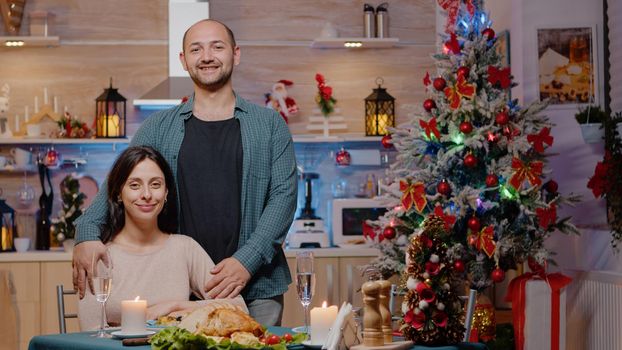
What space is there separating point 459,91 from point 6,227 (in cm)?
285

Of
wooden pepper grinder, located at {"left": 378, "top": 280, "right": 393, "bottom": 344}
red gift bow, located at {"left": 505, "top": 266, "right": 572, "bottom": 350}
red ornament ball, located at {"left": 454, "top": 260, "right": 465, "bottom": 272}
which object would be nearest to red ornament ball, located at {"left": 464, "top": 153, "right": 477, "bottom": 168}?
red ornament ball, located at {"left": 454, "top": 260, "right": 465, "bottom": 272}

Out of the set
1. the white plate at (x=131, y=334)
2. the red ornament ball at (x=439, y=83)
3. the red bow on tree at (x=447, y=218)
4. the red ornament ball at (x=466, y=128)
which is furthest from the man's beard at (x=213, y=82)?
the red ornament ball at (x=439, y=83)

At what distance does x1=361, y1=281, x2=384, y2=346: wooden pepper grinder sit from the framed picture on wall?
129 inches

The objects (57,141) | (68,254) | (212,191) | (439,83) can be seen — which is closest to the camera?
(212,191)

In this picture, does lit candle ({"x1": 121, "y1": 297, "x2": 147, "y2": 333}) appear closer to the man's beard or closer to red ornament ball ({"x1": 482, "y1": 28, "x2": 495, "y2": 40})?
the man's beard

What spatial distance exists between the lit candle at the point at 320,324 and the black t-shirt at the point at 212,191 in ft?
2.70

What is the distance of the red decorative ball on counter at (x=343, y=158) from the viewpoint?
252 inches

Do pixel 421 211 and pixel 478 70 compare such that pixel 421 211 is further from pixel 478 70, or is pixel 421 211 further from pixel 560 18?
pixel 560 18

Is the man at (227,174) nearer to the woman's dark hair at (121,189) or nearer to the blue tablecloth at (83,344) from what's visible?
the woman's dark hair at (121,189)

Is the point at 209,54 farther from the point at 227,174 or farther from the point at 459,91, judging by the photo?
the point at 459,91

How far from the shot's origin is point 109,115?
20.6 ft

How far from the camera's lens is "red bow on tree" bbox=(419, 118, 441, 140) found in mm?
4980

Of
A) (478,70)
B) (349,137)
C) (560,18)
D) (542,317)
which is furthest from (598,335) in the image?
(349,137)

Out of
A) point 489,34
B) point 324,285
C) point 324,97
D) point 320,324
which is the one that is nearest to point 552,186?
point 489,34
